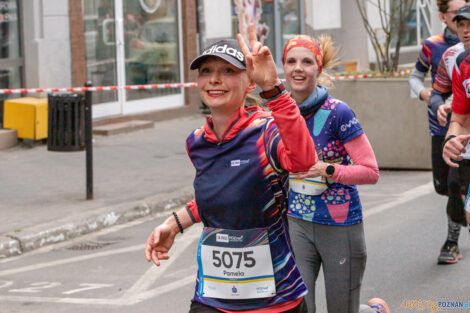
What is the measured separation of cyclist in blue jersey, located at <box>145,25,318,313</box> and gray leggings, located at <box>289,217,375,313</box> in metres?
0.97

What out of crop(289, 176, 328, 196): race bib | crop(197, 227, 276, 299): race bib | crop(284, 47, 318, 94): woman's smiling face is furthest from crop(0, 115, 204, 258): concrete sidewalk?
crop(197, 227, 276, 299): race bib

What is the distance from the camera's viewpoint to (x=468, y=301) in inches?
254

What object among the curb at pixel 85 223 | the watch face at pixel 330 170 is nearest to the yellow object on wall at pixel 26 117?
the curb at pixel 85 223

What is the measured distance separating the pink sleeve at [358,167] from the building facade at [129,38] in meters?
9.01

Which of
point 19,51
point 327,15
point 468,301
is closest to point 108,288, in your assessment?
point 468,301

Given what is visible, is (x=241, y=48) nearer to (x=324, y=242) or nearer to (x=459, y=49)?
(x=324, y=242)

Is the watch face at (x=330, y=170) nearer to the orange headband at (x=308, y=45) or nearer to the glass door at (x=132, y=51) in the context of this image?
the orange headband at (x=308, y=45)

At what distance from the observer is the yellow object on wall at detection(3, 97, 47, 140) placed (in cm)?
1380

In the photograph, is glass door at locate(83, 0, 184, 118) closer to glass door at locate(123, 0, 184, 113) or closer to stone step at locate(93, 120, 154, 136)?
glass door at locate(123, 0, 184, 113)

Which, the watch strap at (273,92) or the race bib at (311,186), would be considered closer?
the watch strap at (273,92)

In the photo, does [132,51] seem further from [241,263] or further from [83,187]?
[241,263]

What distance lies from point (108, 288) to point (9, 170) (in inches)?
218

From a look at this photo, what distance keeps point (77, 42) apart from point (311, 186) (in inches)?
433

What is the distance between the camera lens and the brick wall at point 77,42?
49.6 ft
